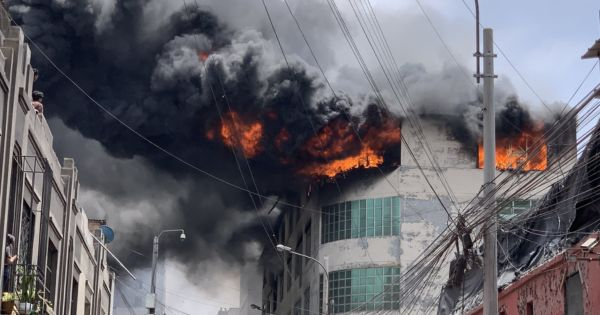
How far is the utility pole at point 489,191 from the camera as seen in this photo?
24.9 m

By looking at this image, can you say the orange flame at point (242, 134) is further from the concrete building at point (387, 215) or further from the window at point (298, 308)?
the window at point (298, 308)

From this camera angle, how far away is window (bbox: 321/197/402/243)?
68250 mm

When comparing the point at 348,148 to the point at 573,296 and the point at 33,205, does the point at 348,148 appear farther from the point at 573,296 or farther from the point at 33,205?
the point at 573,296

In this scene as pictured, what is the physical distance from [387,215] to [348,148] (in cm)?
419

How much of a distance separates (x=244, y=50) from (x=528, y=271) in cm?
2553

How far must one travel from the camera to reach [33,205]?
96.4ft

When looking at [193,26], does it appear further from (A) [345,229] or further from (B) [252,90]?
(A) [345,229]

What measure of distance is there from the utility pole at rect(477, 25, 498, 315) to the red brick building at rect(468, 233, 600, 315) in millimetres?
1510

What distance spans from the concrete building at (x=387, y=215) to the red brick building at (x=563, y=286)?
35.2 meters

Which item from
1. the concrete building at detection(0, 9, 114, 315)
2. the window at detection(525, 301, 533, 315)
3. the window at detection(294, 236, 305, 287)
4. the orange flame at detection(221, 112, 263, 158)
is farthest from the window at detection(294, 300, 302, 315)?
the window at detection(525, 301, 533, 315)

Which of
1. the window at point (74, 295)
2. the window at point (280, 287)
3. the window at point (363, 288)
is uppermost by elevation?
the window at point (280, 287)

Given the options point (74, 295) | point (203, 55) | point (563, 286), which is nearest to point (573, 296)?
point (563, 286)

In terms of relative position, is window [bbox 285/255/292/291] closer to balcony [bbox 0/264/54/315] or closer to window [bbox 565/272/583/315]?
balcony [bbox 0/264/54/315]

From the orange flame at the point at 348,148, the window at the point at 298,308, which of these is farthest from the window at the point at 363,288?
the window at the point at 298,308
